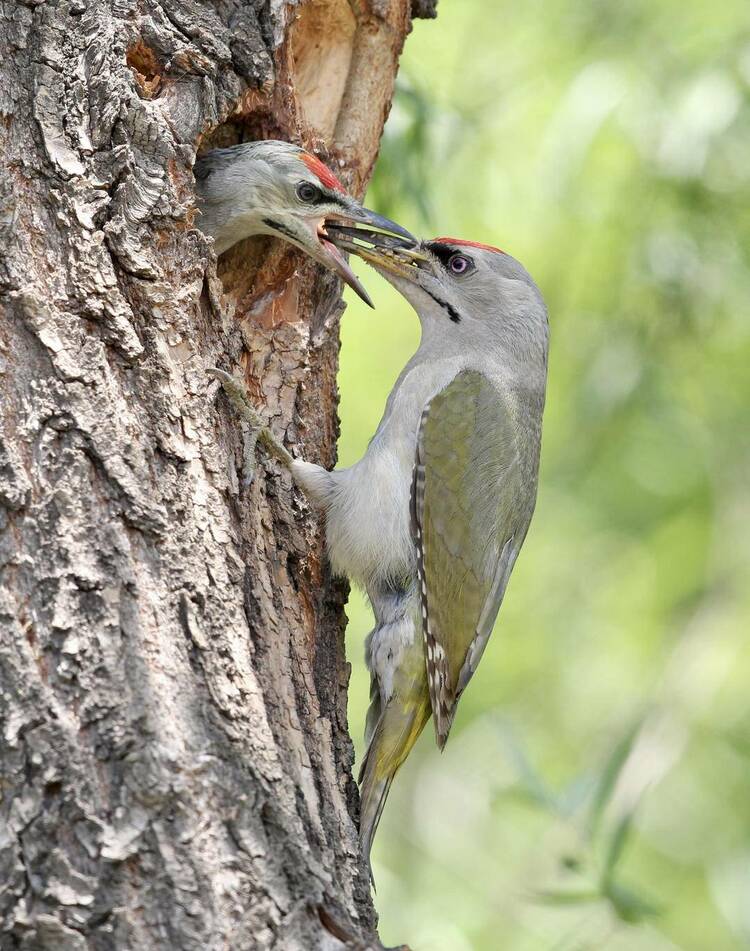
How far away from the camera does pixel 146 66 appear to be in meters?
3.06

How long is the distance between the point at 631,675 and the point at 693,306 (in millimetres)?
2900

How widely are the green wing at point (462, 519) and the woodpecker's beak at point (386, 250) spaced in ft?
1.54

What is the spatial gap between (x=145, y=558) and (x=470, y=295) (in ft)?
7.01

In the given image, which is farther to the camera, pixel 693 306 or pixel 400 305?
pixel 400 305

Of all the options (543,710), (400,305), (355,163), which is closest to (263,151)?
(355,163)

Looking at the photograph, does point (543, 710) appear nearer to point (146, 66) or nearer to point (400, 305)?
point (400, 305)

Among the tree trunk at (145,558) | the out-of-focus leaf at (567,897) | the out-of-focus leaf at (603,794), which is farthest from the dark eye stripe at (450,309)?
the out-of-focus leaf at (567,897)

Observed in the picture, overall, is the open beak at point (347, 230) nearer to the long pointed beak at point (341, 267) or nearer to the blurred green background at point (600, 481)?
the long pointed beak at point (341, 267)

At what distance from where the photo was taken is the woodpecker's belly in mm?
3613

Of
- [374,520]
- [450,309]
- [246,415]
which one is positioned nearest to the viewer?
[246,415]

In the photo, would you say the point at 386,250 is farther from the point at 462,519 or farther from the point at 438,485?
the point at 462,519

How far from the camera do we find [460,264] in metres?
4.41

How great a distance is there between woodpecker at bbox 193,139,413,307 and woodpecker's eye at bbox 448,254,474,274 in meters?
0.63

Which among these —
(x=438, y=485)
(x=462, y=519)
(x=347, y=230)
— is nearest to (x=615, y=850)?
(x=462, y=519)
